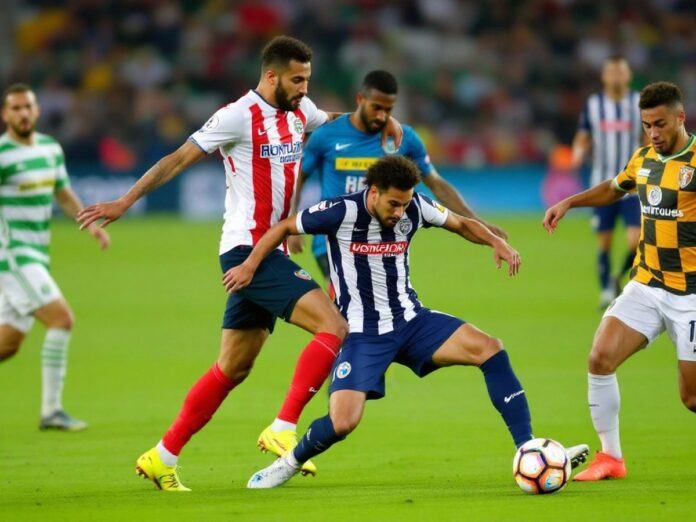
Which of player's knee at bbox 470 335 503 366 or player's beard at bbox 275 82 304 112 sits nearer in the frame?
player's knee at bbox 470 335 503 366

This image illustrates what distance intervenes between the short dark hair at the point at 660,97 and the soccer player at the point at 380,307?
101cm

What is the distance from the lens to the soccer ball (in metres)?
6.02

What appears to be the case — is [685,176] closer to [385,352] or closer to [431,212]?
[431,212]

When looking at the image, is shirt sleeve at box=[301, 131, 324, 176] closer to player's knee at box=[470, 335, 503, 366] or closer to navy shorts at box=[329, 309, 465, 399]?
navy shorts at box=[329, 309, 465, 399]

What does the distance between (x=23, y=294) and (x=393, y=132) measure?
2.75 m

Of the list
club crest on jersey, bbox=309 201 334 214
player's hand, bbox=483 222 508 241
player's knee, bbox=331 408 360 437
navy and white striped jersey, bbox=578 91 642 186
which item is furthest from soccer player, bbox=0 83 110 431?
navy and white striped jersey, bbox=578 91 642 186

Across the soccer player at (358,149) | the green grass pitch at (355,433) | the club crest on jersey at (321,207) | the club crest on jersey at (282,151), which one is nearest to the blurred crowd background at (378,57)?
the green grass pitch at (355,433)

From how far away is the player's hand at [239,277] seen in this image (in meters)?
6.45

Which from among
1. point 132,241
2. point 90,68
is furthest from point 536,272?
point 90,68

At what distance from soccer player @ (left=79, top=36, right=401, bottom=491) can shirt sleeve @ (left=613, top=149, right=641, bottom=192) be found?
176 centimetres

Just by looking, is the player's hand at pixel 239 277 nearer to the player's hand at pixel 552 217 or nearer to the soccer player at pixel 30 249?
the player's hand at pixel 552 217

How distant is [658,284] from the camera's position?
21.9ft

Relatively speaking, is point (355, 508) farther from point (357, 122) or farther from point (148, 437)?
point (357, 122)

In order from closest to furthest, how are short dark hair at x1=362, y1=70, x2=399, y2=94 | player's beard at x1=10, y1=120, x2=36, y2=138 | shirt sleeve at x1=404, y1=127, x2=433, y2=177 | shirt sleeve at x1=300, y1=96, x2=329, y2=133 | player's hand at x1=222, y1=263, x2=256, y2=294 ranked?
player's hand at x1=222, y1=263, x2=256, y2=294 < shirt sleeve at x1=300, y1=96, x2=329, y2=133 < short dark hair at x1=362, y1=70, x2=399, y2=94 < shirt sleeve at x1=404, y1=127, x2=433, y2=177 < player's beard at x1=10, y1=120, x2=36, y2=138
